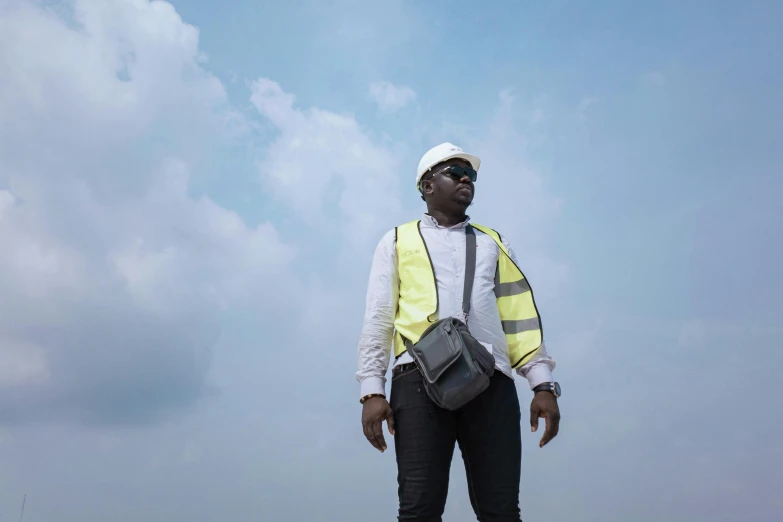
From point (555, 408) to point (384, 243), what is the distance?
1763 mm

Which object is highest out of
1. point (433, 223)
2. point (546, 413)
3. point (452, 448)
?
point (433, 223)

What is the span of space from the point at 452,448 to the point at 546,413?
75cm

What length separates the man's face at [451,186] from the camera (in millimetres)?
5250

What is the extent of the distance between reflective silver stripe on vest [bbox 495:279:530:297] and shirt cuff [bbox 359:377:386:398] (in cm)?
121

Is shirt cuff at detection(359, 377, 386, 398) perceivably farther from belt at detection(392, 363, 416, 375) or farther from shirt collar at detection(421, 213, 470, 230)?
shirt collar at detection(421, 213, 470, 230)

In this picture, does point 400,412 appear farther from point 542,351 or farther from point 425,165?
point 425,165

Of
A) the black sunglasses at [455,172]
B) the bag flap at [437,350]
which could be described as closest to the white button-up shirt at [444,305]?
the bag flap at [437,350]

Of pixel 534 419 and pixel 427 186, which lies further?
pixel 427 186

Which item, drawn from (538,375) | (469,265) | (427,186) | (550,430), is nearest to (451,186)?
(427,186)

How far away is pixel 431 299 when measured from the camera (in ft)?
15.7

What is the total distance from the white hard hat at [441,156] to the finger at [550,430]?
6.84 feet

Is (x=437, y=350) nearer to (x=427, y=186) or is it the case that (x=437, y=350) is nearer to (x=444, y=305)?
(x=444, y=305)

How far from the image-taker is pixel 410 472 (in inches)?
169

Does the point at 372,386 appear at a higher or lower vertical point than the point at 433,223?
lower
